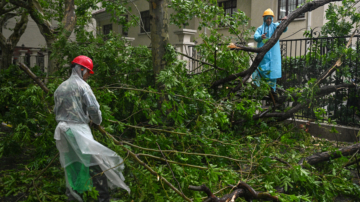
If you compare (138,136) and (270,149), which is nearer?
(138,136)

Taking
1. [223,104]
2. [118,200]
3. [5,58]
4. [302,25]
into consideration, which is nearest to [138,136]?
[118,200]

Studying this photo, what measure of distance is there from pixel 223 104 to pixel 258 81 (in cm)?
140

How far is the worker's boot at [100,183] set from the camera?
146 inches

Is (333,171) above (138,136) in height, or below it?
below

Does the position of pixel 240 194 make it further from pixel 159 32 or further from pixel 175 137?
pixel 159 32

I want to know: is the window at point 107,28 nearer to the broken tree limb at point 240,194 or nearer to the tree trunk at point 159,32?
the tree trunk at point 159,32

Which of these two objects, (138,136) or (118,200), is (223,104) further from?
(118,200)

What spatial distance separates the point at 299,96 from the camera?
21.0 ft

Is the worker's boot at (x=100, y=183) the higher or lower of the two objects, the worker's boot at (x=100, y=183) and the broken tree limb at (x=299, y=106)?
the lower

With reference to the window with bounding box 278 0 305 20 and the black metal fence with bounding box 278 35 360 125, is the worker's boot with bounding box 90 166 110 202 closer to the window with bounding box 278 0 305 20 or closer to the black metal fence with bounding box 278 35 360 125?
the black metal fence with bounding box 278 35 360 125

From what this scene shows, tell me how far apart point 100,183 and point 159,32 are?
310 cm

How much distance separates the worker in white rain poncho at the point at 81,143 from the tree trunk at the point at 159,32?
7.35ft

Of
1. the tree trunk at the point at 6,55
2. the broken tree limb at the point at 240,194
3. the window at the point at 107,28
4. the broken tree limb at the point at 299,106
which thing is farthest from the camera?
the window at the point at 107,28

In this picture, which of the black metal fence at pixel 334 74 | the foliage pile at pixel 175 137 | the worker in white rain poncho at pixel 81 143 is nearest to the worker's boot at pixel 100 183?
the worker in white rain poncho at pixel 81 143
